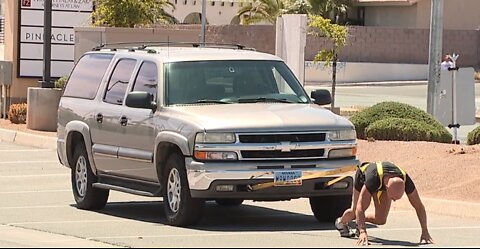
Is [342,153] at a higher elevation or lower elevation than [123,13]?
lower

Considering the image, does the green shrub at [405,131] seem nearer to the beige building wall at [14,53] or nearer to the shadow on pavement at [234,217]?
the shadow on pavement at [234,217]

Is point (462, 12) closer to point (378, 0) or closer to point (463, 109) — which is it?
point (378, 0)

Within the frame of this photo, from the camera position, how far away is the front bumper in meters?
12.2

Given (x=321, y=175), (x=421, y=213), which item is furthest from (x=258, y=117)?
(x=421, y=213)

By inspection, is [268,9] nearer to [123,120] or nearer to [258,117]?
[123,120]

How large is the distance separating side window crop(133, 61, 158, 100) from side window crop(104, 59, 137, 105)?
212 millimetres

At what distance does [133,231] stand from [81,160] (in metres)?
2.58

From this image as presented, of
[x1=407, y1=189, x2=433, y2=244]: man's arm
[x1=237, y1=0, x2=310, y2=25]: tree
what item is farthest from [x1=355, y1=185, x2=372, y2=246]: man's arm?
[x1=237, y1=0, x2=310, y2=25]: tree

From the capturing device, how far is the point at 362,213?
36.8ft

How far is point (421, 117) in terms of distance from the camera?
19938mm

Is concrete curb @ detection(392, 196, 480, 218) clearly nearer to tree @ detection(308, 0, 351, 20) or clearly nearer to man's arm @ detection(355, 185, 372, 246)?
man's arm @ detection(355, 185, 372, 246)

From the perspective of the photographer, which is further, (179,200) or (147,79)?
(147,79)

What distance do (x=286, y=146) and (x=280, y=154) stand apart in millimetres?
112

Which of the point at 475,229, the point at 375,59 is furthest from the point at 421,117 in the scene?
the point at 375,59
